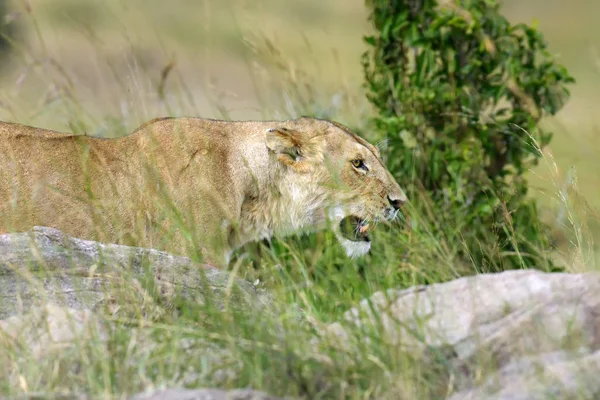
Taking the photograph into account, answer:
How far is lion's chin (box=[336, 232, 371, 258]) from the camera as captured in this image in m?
5.42

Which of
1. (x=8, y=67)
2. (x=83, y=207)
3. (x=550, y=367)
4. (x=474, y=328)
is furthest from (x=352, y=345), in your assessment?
(x=8, y=67)

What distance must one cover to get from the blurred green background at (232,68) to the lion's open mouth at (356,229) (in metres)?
0.86

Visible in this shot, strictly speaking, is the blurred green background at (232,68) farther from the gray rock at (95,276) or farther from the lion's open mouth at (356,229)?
the gray rock at (95,276)

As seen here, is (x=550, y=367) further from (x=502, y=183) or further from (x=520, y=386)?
(x=502, y=183)

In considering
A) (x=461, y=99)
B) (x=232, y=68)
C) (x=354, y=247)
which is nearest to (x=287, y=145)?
(x=354, y=247)

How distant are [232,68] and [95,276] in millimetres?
17526

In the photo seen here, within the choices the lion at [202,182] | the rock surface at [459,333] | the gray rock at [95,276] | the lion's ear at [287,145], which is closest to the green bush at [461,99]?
the lion at [202,182]

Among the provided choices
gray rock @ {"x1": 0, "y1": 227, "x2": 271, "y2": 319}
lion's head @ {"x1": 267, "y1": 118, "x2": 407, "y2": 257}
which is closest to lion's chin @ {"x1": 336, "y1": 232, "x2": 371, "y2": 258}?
lion's head @ {"x1": 267, "y1": 118, "x2": 407, "y2": 257}

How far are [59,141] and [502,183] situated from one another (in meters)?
2.56

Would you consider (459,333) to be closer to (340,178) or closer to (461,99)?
(340,178)

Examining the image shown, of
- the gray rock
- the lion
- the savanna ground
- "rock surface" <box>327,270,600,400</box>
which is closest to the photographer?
"rock surface" <box>327,270,600,400</box>

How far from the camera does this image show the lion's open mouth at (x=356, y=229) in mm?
5508

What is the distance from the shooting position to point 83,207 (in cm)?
519

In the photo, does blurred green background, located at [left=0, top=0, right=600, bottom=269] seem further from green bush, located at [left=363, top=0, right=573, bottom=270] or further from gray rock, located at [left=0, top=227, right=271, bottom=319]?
gray rock, located at [left=0, top=227, right=271, bottom=319]
